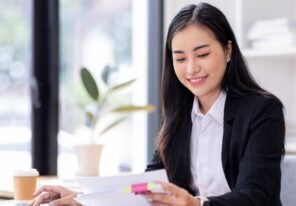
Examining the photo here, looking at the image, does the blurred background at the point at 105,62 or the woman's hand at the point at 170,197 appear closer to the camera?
the woman's hand at the point at 170,197

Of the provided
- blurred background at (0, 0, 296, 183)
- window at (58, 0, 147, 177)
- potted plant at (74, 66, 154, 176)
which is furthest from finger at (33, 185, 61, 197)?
window at (58, 0, 147, 177)

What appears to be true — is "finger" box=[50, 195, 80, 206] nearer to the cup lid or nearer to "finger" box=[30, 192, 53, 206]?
"finger" box=[30, 192, 53, 206]

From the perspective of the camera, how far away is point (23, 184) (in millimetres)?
1641

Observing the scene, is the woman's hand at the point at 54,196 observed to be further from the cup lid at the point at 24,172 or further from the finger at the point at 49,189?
the cup lid at the point at 24,172

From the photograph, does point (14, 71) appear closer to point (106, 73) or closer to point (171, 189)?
point (106, 73)

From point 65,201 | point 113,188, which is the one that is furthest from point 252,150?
point 65,201

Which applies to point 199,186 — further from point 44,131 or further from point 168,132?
point 44,131

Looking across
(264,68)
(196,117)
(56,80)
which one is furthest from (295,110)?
(56,80)

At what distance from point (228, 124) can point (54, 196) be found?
547 millimetres

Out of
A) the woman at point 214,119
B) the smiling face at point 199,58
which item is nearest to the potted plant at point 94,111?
the woman at point 214,119

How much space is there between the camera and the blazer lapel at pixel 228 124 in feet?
4.86

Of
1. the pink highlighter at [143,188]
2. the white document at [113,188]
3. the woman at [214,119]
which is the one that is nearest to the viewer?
the pink highlighter at [143,188]

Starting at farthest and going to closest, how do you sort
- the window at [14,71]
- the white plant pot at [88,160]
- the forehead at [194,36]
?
the window at [14,71], the white plant pot at [88,160], the forehead at [194,36]

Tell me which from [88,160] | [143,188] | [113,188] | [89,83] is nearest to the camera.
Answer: [143,188]
